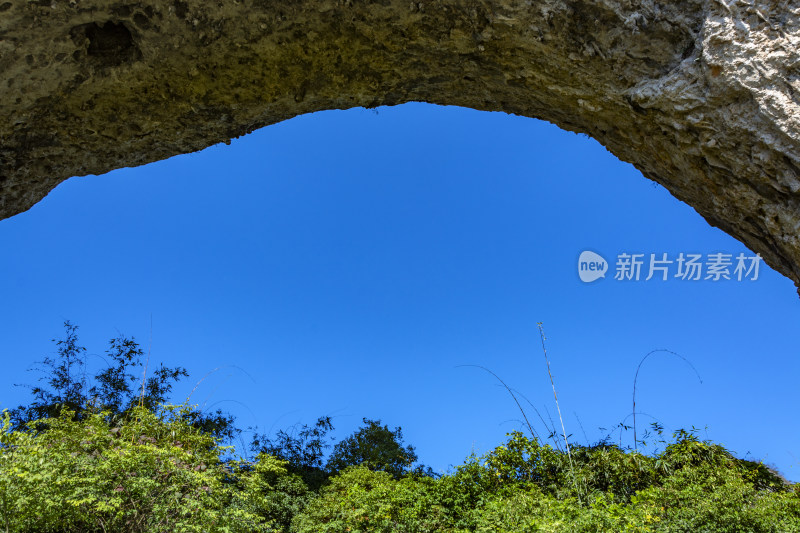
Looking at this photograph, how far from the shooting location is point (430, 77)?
193 inches

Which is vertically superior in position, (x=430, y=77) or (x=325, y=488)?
(x=430, y=77)

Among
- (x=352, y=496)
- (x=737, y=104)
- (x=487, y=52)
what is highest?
(x=487, y=52)

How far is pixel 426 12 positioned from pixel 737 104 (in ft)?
8.17

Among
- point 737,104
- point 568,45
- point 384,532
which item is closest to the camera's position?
point 737,104

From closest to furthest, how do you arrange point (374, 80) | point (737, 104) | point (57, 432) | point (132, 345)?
1. point (737, 104)
2. point (57, 432)
3. point (374, 80)
4. point (132, 345)

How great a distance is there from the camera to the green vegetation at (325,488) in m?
3.38

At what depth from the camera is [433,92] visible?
5.13 m

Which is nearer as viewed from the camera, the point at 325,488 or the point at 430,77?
the point at 430,77

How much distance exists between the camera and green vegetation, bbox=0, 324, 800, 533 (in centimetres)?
338

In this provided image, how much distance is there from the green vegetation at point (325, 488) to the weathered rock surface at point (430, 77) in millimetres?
2284

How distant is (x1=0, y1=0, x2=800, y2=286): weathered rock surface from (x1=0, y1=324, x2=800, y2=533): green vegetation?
2.28 metres

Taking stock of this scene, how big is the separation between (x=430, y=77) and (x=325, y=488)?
207 inches

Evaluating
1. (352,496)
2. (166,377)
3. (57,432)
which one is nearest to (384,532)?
(352,496)

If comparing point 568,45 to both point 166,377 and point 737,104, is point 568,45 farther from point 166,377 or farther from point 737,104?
point 166,377
